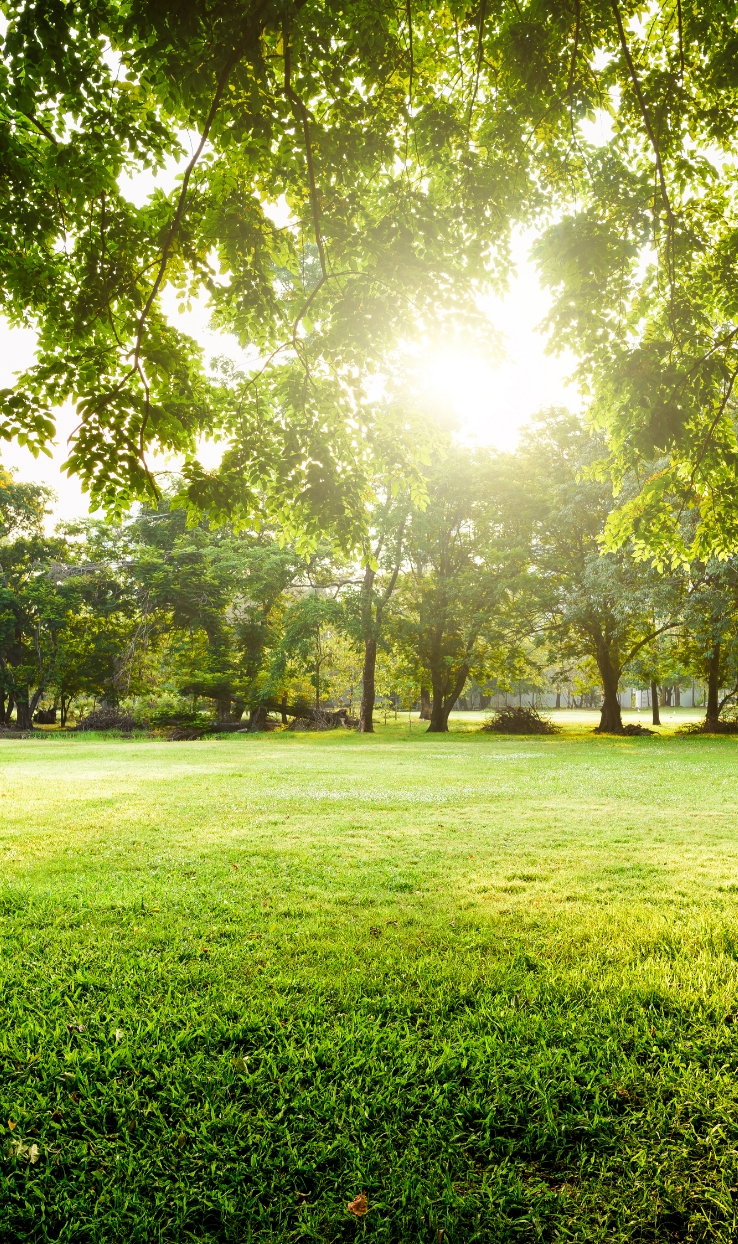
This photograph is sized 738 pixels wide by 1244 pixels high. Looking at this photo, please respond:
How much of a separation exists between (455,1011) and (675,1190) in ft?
4.09

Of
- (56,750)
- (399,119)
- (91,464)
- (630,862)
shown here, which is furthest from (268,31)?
(56,750)

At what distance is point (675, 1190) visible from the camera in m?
2.12

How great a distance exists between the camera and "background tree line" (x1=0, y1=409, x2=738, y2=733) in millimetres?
26484

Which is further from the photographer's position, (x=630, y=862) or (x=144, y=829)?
(x=144, y=829)

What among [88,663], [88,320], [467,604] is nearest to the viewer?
[88,320]

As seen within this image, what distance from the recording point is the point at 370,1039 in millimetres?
2941

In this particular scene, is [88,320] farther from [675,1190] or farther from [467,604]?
[467,604]

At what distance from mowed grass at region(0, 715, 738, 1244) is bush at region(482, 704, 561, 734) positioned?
76.5ft

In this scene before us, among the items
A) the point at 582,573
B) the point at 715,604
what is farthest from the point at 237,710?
the point at 715,604

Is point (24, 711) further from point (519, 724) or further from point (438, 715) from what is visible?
point (519, 724)

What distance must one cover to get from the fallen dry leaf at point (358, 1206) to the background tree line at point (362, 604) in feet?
75.3

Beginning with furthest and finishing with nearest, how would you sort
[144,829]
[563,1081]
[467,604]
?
A: [467,604] < [144,829] < [563,1081]

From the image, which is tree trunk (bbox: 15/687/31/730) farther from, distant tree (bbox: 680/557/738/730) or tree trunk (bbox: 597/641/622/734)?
distant tree (bbox: 680/557/738/730)

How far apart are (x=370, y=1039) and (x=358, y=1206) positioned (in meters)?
0.87
